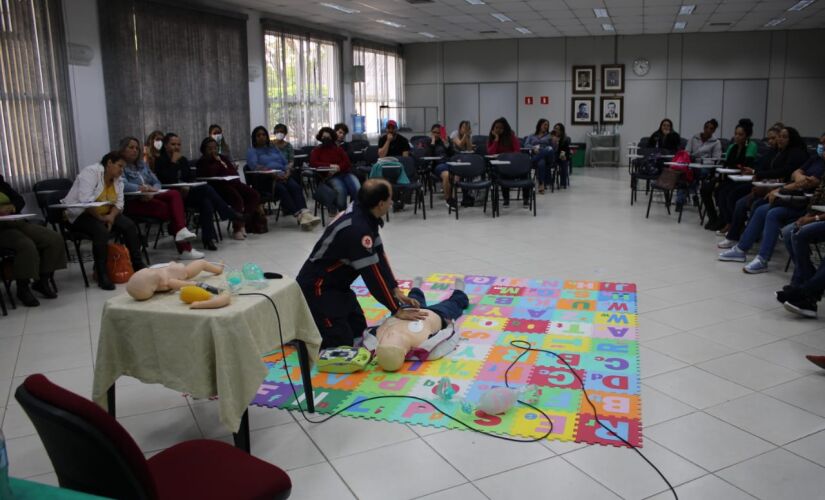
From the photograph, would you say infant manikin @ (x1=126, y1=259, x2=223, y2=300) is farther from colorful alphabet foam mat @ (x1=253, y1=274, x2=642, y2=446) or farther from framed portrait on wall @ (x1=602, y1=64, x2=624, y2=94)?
framed portrait on wall @ (x1=602, y1=64, x2=624, y2=94)

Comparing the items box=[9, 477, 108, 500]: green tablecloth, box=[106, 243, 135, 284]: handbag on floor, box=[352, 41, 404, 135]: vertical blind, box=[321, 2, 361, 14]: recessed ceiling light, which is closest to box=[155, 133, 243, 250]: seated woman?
box=[106, 243, 135, 284]: handbag on floor

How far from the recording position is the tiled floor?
274 centimetres

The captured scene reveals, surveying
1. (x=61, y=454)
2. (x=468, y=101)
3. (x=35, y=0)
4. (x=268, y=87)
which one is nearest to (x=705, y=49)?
(x=468, y=101)

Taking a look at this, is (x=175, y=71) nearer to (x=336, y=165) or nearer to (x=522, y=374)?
(x=336, y=165)

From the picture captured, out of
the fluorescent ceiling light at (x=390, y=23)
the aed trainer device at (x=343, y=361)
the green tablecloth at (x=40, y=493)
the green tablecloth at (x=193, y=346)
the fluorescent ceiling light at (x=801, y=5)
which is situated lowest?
the aed trainer device at (x=343, y=361)

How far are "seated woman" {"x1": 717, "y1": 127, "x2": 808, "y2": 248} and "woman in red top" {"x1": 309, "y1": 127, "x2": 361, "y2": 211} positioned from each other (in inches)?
194

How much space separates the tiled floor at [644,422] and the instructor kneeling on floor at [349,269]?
816 millimetres

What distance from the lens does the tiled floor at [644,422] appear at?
2.74m

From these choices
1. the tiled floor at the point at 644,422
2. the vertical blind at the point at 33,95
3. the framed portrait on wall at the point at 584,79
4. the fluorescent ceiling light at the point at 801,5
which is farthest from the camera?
the framed portrait on wall at the point at 584,79

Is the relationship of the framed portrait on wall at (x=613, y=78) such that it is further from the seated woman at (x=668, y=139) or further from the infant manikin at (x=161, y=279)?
the infant manikin at (x=161, y=279)

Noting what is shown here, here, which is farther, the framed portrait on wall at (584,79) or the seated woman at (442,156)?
the framed portrait on wall at (584,79)

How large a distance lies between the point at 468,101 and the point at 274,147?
9.74 meters

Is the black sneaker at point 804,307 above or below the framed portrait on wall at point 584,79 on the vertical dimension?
below

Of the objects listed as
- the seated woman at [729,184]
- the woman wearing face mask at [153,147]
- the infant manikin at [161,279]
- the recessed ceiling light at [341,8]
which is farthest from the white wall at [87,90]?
the seated woman at [729,184]
